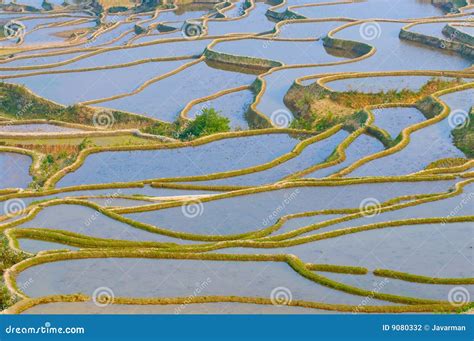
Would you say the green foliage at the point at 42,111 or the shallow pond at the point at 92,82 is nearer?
the green foliage at the point at 42,111

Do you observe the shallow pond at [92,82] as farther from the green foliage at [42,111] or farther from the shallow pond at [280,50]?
the shallow pond at [280,50]

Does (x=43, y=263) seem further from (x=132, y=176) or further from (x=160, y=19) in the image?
(x=160, y=19)

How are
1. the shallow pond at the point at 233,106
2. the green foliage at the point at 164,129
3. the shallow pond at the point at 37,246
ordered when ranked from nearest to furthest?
the shallow pond at the point at 37,246 < the green foliage at the point at 164,129 < the shallow pond at the point at 233,106

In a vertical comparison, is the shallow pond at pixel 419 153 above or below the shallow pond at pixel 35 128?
above

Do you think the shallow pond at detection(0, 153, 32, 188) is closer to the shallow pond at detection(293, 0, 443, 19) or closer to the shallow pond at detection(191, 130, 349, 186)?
the shallow pond at detection(191, 130, 349, 186)

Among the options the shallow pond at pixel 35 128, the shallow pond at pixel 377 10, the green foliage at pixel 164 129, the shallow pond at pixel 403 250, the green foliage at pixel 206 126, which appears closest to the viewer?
the shallow pond at pixel 403 250

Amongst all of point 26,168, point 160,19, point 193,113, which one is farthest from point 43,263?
point 160,19

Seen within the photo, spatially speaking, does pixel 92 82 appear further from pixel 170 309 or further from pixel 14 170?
pixel 170 309

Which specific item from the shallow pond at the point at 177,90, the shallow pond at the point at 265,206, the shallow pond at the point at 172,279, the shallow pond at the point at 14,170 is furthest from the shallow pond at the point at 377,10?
the shallow pond at the point at 172,279

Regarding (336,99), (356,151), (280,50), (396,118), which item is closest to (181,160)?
(356,151)
